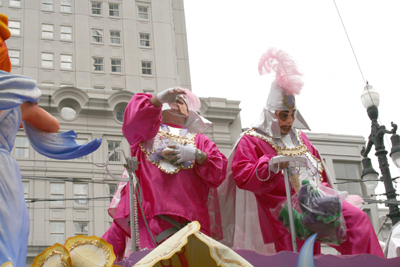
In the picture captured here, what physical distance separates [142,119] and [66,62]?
22715 mm

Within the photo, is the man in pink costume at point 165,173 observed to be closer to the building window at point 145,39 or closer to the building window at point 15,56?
the building window at point 15,56

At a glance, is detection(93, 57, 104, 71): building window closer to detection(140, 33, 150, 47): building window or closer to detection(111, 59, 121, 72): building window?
detection(111, 59, 121, 72): building window

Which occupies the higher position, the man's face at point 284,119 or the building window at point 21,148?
the building window at point 21,148

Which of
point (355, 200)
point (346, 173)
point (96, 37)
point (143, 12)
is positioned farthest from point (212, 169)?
point (143, 12)

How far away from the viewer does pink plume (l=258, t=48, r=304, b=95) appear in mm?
5891

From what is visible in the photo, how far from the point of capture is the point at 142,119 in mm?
5277

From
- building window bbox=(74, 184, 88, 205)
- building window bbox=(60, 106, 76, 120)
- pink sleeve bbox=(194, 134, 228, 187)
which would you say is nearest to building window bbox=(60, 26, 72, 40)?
building window bbox=(60, 106, 76, 120)

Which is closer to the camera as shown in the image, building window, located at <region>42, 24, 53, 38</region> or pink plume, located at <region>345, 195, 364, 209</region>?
pink plume, located at <region>345, 195, 364, 209</region>

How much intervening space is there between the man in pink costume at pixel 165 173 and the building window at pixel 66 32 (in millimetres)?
23279

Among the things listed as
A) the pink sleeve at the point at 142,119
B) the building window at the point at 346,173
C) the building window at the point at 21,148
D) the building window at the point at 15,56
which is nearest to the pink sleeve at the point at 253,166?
the pink sleeve at the point at 142,119

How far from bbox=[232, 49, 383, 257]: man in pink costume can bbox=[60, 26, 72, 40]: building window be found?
23.0 meters

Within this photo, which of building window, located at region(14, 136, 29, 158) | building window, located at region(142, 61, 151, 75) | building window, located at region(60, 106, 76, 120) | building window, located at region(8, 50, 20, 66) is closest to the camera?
building window, located at region(14, 136, 29, 158)

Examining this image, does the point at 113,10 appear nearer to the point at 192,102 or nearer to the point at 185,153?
the point at 192,102

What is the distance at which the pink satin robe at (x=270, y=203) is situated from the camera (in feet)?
16.2
